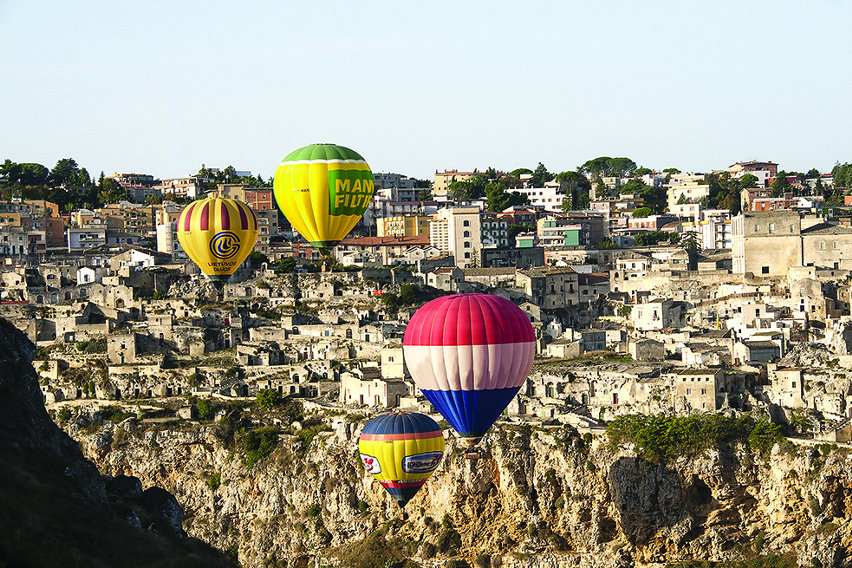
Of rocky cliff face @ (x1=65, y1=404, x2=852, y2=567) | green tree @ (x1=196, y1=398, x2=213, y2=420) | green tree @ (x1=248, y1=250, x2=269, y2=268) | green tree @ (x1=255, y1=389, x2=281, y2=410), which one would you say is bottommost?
rocky cliff face @ (x1=65, y1=404, x2=852, y2=567)

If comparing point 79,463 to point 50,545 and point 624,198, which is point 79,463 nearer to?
point 50,545

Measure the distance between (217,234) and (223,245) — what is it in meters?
0.32

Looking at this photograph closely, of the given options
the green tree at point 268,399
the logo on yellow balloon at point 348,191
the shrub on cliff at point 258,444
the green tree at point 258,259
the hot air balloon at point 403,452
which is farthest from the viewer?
the green tree at point 258,259

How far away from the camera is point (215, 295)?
5947 centimetres

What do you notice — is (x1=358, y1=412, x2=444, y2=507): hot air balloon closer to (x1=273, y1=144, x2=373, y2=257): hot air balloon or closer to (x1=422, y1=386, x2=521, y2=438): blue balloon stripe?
(x1=422, y1=386, x2=521, y2=438): blue balloon stripe

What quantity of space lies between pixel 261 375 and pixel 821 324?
18.1 meters

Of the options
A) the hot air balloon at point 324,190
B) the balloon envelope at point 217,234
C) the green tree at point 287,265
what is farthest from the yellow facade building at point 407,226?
the hot air balloon at point 324,190

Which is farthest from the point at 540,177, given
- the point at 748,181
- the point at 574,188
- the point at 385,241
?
the point at 385,241

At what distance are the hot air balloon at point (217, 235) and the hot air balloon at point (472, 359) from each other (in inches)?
203

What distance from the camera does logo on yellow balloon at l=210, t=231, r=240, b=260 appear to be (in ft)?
129

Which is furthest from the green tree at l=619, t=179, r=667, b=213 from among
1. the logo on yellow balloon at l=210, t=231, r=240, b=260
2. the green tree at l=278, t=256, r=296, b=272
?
the logo on yellow balloon at l=210, t=231, r=240, b=260

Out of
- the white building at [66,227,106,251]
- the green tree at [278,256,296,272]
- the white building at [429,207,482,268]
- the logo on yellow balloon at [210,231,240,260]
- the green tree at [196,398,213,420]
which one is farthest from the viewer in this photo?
the white building at [66,227,106,251]

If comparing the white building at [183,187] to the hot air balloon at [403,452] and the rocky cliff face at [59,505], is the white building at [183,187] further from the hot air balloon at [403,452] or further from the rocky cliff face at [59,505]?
the rocky cliff face at [59,505]

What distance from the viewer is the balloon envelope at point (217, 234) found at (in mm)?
39344
